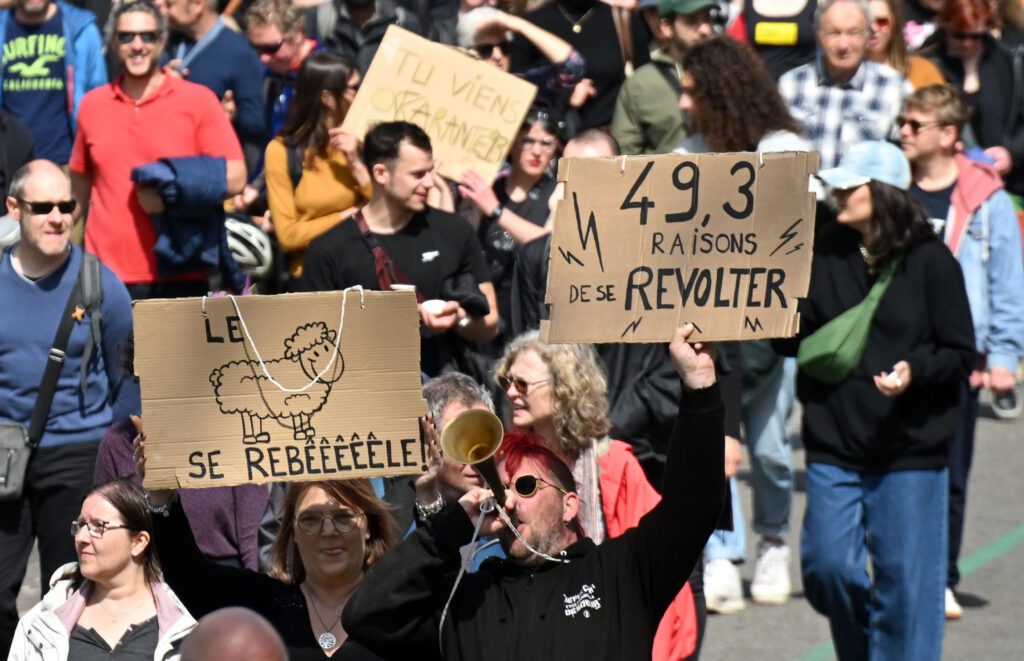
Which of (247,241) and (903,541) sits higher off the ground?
(247,241)

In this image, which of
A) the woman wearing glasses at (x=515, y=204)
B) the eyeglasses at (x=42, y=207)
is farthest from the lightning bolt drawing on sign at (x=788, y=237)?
the woman wearing glasses at (x=515, y=204)

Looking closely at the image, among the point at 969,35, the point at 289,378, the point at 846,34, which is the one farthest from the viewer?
the point at 969,35

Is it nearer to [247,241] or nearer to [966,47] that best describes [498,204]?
[247,241]

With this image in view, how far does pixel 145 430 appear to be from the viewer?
5336 millimetres

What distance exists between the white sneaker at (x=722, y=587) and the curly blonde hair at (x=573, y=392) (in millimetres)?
2565

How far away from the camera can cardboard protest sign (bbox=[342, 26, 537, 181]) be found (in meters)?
9.02

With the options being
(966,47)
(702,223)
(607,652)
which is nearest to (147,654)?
(607,652)

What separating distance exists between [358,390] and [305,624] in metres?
0.66

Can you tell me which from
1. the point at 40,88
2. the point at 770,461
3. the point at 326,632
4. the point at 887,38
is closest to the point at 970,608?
the point at 770,461

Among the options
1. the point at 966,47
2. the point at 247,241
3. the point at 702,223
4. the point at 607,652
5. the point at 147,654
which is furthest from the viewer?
the point at 966,47

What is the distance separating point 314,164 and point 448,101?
687mm

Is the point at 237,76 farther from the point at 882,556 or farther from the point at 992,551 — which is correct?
the point at 882,556

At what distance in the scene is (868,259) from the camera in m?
7.48

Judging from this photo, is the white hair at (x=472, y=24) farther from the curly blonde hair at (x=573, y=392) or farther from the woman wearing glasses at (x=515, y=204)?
the curly blonde hair at (x=573, y=392)
